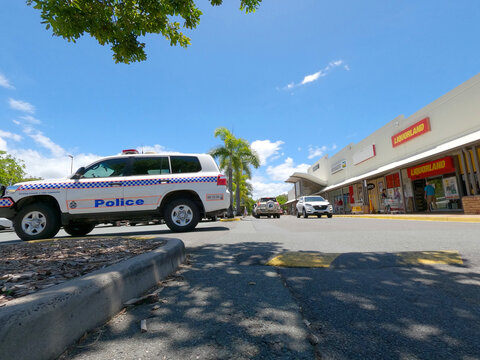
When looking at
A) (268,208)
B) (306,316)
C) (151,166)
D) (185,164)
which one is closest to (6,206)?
(151,166)

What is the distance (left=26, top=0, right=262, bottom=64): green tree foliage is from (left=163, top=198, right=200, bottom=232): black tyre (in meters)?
3.30

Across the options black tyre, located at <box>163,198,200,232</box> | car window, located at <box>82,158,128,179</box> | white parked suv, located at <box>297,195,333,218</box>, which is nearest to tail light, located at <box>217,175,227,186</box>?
black tyre, located at <box>163,198,200,232</box>

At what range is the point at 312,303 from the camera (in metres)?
1.87

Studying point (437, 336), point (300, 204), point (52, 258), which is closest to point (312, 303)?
point (437, 336)

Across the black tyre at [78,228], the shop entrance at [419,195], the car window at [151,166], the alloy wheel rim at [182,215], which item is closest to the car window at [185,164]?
the car window at [151,166]

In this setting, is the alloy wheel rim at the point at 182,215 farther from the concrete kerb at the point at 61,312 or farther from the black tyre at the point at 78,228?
the concrete kerb at the point at 61,312

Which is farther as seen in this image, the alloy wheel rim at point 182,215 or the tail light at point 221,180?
the tail light at point 221,180

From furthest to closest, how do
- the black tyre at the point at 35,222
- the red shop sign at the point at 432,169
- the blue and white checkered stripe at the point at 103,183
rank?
the red shop sign at the point at 432,169 < the blue and white checkered stripe at the point at 103,183 < the black tyre at the point at 35,222

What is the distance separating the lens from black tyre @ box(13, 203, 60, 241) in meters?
5.89

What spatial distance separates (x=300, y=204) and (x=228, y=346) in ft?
Answer: 62.8

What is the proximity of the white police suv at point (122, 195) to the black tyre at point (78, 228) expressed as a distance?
2 centimetres

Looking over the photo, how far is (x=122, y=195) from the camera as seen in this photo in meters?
6.38

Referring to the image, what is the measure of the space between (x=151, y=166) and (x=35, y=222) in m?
2.82

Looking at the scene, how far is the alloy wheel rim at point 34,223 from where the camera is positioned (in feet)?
19.4
